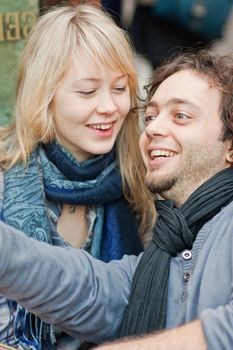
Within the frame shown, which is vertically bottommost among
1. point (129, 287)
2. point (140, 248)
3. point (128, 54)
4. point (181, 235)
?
point (140, 248)

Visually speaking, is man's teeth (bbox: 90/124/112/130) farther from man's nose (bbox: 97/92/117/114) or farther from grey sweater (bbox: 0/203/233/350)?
grey sweater (bbox: 0/203/233/350)

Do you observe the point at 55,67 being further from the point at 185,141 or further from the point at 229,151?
the point at 229,151

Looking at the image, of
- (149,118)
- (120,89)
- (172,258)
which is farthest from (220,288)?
(120,89)

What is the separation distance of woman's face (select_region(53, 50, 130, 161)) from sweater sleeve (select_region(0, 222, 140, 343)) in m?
0.56

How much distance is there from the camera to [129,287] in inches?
126

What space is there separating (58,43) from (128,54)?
310 mm

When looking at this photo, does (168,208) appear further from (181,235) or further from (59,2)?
(59,2)

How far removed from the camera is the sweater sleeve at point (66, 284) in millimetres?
2803

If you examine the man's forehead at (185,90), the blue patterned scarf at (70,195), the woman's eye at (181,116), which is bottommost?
the blue patterned scarf at (70,195)

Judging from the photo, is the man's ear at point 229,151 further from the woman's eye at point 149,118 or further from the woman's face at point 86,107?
the woman's face at point 86,107

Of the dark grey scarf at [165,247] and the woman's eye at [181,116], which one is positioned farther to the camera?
the woman's eye at [181,116]

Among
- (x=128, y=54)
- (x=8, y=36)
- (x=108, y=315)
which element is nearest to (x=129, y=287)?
(x=108, y=315)

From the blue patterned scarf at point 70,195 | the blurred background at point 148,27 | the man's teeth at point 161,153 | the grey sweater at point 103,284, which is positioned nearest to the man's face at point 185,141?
the man's teeth at point 161,153

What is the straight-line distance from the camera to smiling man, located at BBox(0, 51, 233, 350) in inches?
110
